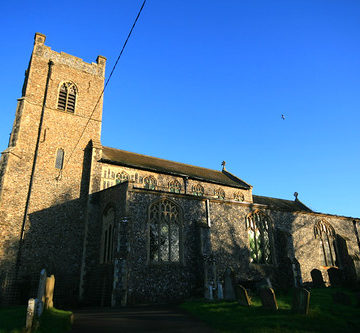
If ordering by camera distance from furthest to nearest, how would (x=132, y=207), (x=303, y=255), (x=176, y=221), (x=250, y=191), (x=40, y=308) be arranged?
(x=250, y=191) → (x=303, y=255) → (x=176, y=221) → (x=132, y=207) → (x=40, y=308)

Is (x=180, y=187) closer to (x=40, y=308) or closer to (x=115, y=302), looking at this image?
(x=115, y=302)

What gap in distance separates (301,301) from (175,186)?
51.1ft

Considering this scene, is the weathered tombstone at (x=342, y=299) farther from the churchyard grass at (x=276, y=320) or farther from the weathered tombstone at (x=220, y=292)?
the weathered tombstone at (x=220, y=292)

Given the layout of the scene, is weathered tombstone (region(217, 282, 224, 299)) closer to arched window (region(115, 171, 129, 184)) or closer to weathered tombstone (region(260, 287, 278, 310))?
weathered tombstone (region(260, 287, 278, 310))

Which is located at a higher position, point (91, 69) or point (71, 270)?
point (91, 69)

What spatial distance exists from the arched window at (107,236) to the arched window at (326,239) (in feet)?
50.6

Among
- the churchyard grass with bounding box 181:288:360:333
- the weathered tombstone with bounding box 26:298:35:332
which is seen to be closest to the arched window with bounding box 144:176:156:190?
the churchyard grass with bounding box 181:288:360:333

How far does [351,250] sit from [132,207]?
705 inches

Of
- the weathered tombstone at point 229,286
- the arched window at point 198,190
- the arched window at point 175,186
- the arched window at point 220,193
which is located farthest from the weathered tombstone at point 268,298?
the arched window at point 220,193

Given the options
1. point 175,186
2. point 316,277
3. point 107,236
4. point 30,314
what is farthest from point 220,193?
point 30,314

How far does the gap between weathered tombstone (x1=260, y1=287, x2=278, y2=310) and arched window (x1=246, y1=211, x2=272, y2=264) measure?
9.69 m

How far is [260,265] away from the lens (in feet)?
62.2

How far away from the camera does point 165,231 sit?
16391mm

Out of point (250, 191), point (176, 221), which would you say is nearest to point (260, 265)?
point (176, 221)
